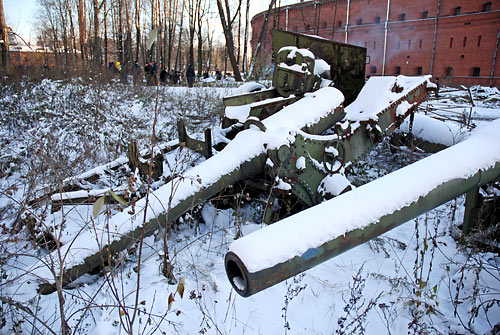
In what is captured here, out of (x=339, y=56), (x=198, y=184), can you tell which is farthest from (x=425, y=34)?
(x=198, y=184)

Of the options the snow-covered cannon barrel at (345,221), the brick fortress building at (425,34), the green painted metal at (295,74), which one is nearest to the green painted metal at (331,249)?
the snow-covered cannon barrel at (345,221)

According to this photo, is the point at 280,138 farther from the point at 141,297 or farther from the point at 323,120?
the point at 141,297

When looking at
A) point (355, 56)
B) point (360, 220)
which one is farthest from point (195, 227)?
point (355, 56)

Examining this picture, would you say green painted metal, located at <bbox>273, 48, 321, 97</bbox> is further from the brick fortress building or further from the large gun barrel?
the brick fortress building

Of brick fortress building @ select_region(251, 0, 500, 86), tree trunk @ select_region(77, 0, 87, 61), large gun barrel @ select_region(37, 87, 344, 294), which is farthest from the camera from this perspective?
brick fortress building @ select_region(251, 0, 500, 86)

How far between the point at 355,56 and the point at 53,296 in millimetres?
5274

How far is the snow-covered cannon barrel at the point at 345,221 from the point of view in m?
1.30

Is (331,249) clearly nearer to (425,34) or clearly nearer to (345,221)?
(345,221)

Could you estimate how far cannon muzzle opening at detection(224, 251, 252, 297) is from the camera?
128 centimetres

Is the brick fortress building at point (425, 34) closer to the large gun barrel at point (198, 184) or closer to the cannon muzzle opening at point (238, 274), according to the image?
the large gun barrel at point (198, 184)

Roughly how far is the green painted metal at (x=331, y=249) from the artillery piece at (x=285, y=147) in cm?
105

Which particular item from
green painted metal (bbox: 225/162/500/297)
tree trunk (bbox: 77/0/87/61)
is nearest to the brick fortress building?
tree trunk (bbox: 77/0/87/61)

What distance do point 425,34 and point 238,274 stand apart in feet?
106

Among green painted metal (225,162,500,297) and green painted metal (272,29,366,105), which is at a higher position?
green painted metal (272,29,366,105)
